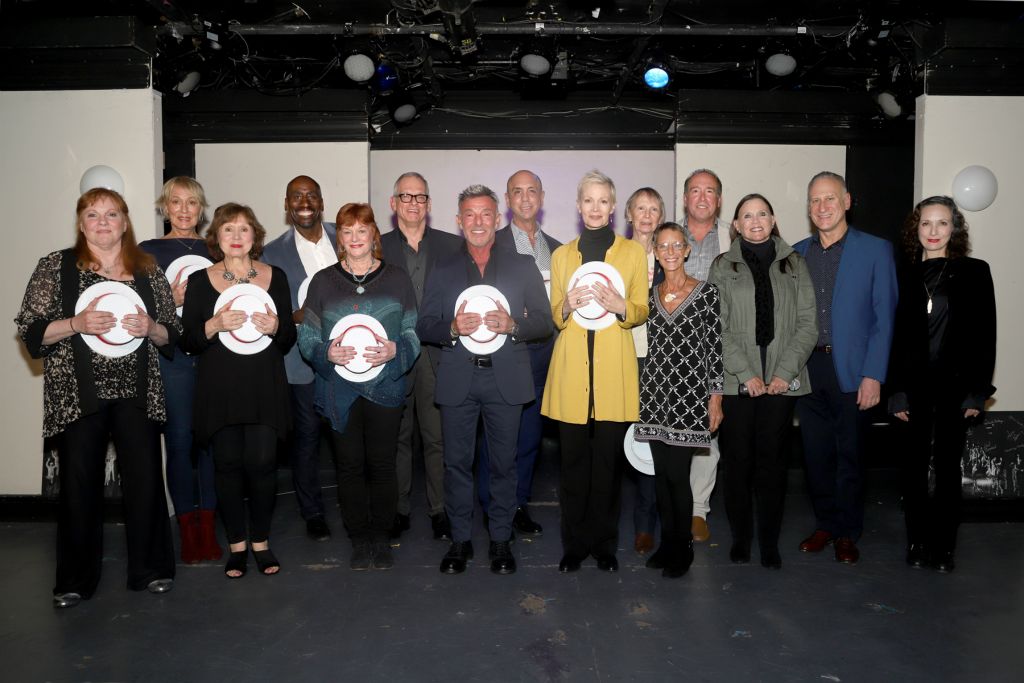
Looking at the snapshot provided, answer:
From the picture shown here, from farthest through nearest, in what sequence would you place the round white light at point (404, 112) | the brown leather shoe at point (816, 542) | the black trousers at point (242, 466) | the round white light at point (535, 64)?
the round white light at point (404, 112), the round white light at point (535, 64), the brown leather shoe at point (816, 542), the black trousers at point (242, 466)

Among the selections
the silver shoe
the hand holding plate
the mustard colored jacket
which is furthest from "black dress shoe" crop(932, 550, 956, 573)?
the silver shoe

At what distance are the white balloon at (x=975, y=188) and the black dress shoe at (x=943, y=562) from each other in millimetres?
2253

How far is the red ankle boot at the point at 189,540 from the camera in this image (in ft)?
12.9

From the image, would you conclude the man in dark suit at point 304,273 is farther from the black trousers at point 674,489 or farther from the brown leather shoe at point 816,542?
the brown leather shoe at point 816,542

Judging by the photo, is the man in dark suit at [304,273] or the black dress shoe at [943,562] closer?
the black dress shoe at [943,562]

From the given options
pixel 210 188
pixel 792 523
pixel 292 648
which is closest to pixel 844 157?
pixel 792 523

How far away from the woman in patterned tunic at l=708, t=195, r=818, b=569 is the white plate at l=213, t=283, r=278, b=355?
2.23 meters

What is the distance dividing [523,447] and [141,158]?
118 inches

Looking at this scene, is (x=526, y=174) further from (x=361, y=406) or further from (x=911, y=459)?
(x=911, y=459)

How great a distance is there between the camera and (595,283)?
345 centimetres

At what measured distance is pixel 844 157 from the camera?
6.89 metres

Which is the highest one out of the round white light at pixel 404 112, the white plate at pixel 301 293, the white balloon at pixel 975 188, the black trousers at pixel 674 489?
the round white light at pixel 404 112

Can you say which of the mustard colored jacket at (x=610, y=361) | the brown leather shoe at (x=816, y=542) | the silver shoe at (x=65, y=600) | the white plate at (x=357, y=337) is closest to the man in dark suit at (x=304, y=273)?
the white plate at (x=357, y=337)

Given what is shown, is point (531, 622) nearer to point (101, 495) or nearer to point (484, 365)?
point (484, 365)
